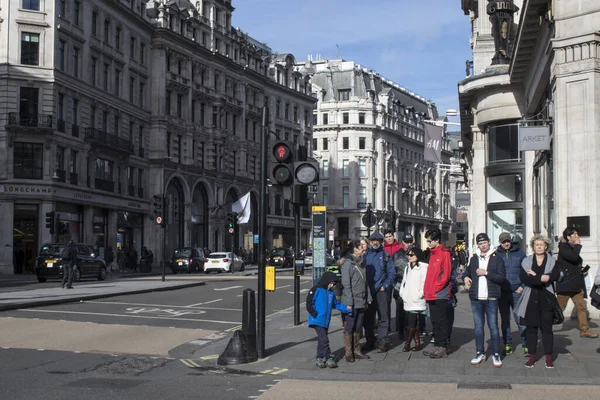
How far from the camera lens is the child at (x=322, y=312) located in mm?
11812

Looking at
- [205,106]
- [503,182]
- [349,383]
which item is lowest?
[349,383]

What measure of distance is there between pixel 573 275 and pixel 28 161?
39.1 m

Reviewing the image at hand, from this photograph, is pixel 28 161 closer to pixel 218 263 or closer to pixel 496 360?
pixel 218 263

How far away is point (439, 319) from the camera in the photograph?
12375 millimetres

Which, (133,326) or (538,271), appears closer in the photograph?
(538,271)

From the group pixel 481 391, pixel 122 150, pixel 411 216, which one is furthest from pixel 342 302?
pixel 411 216

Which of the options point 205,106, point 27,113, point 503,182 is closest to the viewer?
point 503,182

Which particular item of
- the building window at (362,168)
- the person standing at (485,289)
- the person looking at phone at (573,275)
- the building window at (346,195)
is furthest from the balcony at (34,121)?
the building window at (362,168)

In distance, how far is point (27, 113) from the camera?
4850 centimetres

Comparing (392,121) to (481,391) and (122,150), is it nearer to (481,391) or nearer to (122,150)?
(122,150)

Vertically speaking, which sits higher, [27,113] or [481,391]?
[27,113]

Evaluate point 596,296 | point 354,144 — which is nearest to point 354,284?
point 596,296

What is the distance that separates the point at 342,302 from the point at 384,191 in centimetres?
9829

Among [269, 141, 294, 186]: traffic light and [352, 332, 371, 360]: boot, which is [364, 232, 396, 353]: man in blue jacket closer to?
[352, 332, 371, 360]: boot
